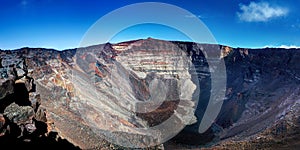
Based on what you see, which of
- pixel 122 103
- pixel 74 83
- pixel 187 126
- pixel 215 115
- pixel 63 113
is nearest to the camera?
pixel 63 113

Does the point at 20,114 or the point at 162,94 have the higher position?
the point at 20,114

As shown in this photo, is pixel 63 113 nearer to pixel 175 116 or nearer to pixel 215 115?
Answer: pixel 175 116

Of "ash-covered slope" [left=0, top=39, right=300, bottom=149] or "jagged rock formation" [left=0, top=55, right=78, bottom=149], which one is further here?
"ash-covered slope" [left=0, top=39, right=300, bottom=149]

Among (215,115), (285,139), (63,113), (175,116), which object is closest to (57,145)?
(63,113)

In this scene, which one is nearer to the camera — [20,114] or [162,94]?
[20,114]

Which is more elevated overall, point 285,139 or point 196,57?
point 196,57

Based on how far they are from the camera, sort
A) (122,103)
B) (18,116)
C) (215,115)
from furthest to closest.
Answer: (215,115) < (122,103) < (18,116)

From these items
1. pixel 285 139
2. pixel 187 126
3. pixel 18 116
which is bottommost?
pixel 187 126

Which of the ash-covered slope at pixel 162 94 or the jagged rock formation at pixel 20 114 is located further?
the ash-covered slope at pixel 162 94
